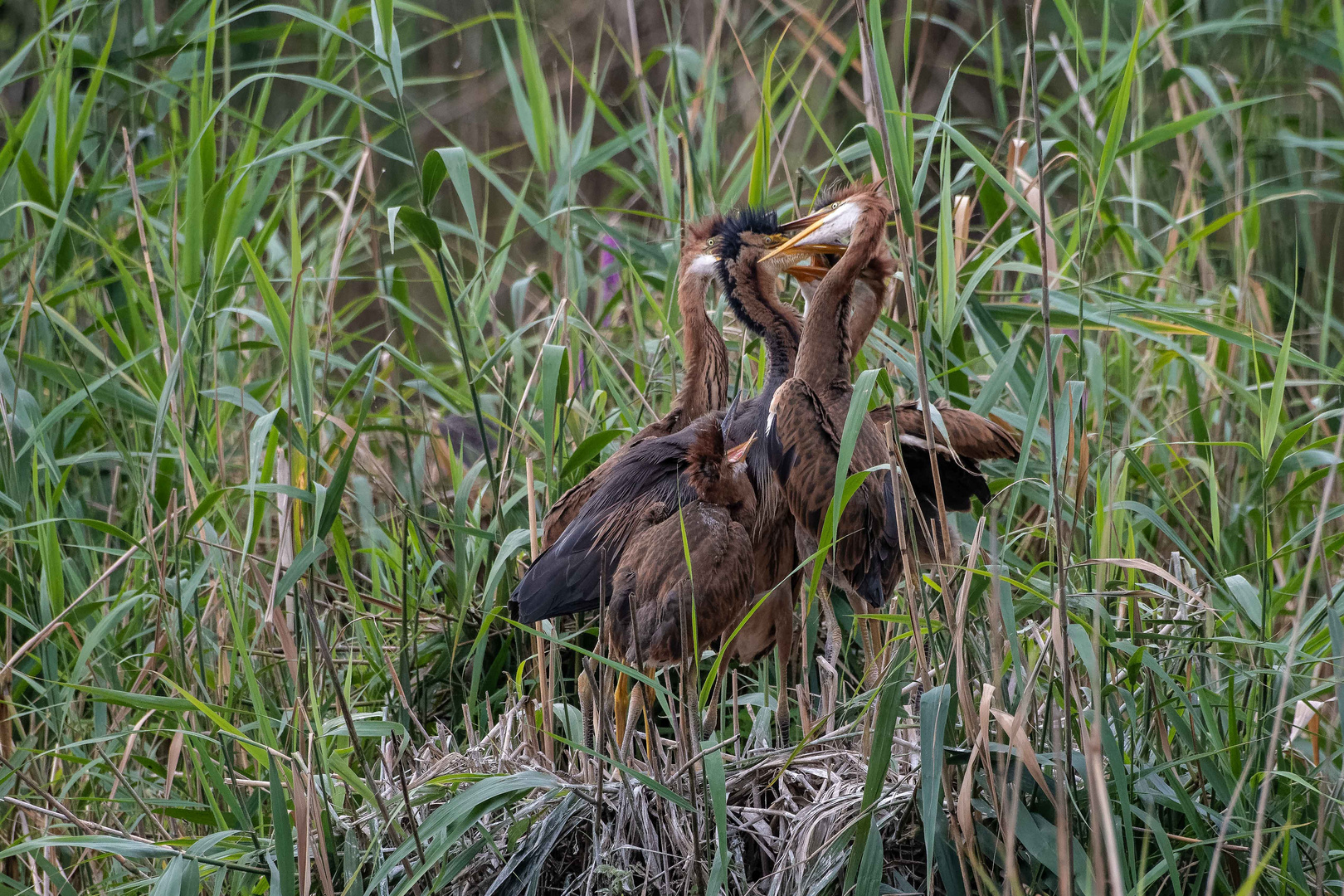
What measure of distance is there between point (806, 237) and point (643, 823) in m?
1.21

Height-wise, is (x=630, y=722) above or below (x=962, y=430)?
below

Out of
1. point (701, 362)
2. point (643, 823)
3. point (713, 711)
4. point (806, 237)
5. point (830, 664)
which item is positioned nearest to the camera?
point (643, 823)

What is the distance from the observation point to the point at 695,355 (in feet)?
8.45

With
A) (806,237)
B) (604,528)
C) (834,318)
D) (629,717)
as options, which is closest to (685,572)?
(604,528)

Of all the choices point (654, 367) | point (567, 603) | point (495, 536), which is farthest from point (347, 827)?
point (654, 367)

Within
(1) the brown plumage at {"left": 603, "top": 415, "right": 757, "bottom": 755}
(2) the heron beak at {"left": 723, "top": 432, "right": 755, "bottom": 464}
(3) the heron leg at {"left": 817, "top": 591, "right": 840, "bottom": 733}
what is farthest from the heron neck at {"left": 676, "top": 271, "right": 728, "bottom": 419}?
(3) the heron leg at {"left": 817, "top": 591, "right": 840, "bottom": 733}

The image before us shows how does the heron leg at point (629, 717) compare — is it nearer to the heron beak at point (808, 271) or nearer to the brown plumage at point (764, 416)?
the brown plumage at point (764, 416)

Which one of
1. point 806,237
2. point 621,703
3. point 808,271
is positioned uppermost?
point 806,237

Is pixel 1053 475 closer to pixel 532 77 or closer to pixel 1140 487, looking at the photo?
pixel 1140 487

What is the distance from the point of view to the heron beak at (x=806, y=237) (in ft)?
7.97

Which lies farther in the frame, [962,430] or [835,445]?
[962,430]

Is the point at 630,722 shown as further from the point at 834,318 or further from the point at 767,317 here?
the point at 767,317

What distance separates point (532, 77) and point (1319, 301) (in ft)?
7.22

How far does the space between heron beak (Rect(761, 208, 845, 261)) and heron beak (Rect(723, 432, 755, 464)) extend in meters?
0.37
